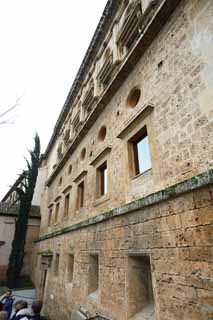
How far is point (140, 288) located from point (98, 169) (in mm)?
3969

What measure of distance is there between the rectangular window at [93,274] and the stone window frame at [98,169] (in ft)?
5.23

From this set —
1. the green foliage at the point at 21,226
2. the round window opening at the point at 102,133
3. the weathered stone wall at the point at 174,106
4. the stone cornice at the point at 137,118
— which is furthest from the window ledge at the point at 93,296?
the green foliage at the point at 21,226

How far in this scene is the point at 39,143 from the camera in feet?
67.1

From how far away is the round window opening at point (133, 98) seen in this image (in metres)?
5.65

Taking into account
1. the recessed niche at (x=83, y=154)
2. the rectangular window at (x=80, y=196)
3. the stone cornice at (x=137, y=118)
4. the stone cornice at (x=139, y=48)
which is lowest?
the rectangular window at (x=80, y=196)

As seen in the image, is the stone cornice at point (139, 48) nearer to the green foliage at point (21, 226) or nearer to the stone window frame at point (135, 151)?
the stone window frame at point (135, 151)

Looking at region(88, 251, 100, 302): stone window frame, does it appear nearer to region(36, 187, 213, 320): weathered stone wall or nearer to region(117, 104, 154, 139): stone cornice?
region(36, 187, 213, 320): weathered stone wall

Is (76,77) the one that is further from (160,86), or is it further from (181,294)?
(181,294)

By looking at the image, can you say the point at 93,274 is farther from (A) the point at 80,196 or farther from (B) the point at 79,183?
(B) the point at 79,183

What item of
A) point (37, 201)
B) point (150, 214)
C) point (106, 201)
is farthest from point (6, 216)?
point (150, 214)

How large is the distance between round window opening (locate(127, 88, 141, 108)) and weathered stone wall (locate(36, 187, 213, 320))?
3147 millimetres

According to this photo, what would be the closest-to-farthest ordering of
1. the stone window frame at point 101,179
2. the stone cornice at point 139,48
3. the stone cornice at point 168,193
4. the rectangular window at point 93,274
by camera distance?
the stone cornice at point 168,193 < the stone cornice at point 139,48 < the rectangular window at point 93,274 < the stone window frame at point 101,179

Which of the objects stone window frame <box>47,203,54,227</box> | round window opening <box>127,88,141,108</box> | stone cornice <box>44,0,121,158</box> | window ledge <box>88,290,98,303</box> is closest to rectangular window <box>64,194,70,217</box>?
stone window frame <box>47,203,54,227</box>

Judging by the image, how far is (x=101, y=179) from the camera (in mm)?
7020
